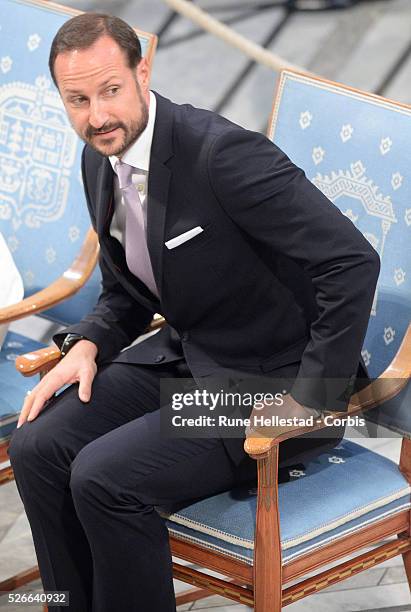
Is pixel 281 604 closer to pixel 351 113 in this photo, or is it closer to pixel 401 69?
pixel 351 113

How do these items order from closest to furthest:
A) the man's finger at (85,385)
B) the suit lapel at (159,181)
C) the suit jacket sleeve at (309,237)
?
the suit jacket sleeve at (309,237) < the suit lapel at (159,181) < the man's finger at (85,385)

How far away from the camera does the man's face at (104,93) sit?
2270 millimetres

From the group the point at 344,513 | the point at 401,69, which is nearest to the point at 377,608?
the point at 344,513

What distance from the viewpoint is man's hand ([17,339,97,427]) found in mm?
2516

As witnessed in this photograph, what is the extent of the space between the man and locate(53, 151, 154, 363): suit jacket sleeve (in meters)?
0.08

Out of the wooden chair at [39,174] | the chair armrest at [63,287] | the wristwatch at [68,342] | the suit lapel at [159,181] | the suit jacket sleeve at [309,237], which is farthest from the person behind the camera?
the wooden chair at [39,174]

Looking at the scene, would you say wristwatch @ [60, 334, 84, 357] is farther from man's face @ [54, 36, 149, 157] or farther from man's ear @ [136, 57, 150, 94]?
man's ear @ [136, 57, 150, 94]

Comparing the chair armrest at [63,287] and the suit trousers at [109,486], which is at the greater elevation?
the chair armrest at [63,287]

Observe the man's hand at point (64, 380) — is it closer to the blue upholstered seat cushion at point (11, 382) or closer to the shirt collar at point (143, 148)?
the blue upholstered seat cushion at point (11, 382)

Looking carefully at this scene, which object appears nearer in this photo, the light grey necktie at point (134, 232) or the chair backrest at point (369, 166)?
the light grey necktie at point (134, 232)

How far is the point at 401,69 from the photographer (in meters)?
5.93

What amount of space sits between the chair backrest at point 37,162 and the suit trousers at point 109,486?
0.62m

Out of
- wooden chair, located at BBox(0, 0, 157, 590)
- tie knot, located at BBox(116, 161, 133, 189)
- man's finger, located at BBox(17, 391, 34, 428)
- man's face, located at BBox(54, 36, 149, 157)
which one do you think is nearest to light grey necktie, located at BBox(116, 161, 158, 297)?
tie knot, located at BBox(116, 161, 133, 189)

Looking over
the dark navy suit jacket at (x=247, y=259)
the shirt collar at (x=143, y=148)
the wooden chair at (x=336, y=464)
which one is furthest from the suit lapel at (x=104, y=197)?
the wooden chair at (x=336, y=464)
